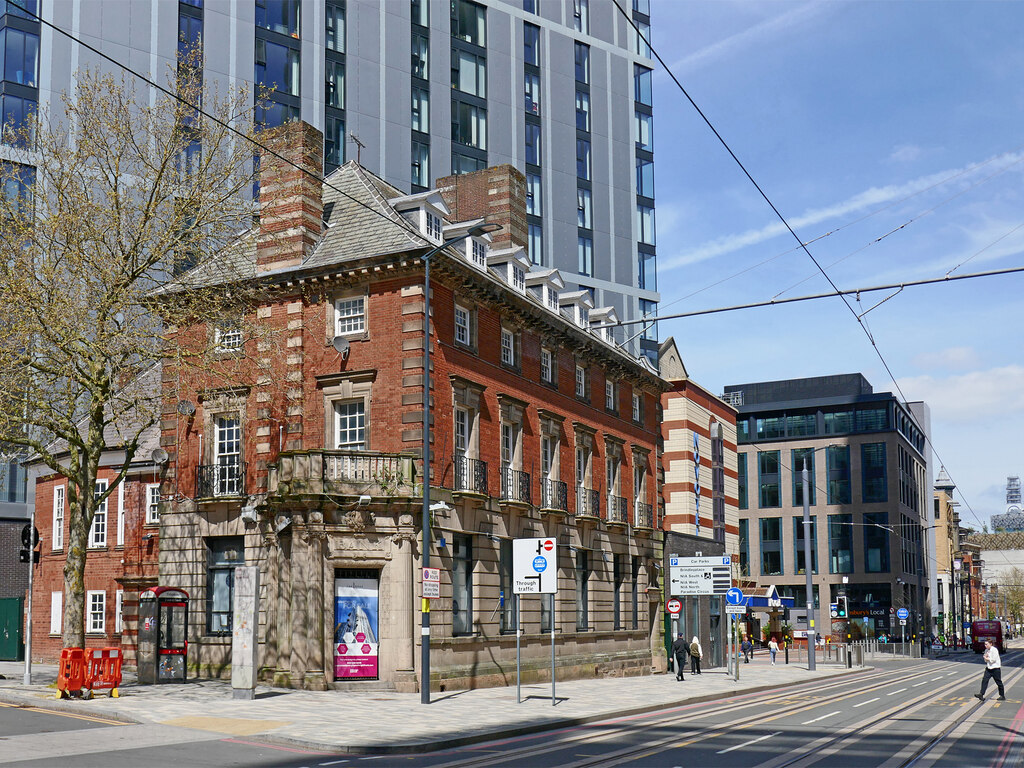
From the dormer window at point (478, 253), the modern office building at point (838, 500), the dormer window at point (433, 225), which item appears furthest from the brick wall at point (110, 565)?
the modern office building at point (838, 500)

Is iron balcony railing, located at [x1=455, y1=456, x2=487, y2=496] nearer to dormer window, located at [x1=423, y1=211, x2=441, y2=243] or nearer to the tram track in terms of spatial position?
dormer window, located at [x1=423, y1=211, x2=441, y2=243]

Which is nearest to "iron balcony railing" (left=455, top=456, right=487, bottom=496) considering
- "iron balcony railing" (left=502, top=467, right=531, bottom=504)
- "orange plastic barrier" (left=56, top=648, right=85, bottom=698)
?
"iron balcony railing" (left=502, top=467, right=531, bottom=504)

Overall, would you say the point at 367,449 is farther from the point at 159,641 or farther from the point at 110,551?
the point at 110,551

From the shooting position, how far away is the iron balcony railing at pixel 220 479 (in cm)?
3175

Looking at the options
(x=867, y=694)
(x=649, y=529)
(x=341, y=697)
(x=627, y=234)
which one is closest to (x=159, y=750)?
(x=341, y=697)

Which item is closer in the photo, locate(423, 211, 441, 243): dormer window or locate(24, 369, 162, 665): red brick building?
locate(423, 211, 441, 243): dormer window

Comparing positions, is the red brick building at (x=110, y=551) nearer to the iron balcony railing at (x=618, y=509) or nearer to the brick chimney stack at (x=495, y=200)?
the brick chimney stack at (x=495, y=200)

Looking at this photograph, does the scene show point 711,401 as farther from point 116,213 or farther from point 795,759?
point 795,759

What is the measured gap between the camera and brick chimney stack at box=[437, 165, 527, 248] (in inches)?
1545

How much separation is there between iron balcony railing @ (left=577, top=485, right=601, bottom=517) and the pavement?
7.60 m

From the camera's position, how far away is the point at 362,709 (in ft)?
78.3

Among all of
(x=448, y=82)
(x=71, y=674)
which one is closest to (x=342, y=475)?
(x=71, y=674)

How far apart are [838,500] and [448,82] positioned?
186 ft

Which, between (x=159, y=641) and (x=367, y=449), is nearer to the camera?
(x=159, y=641)
